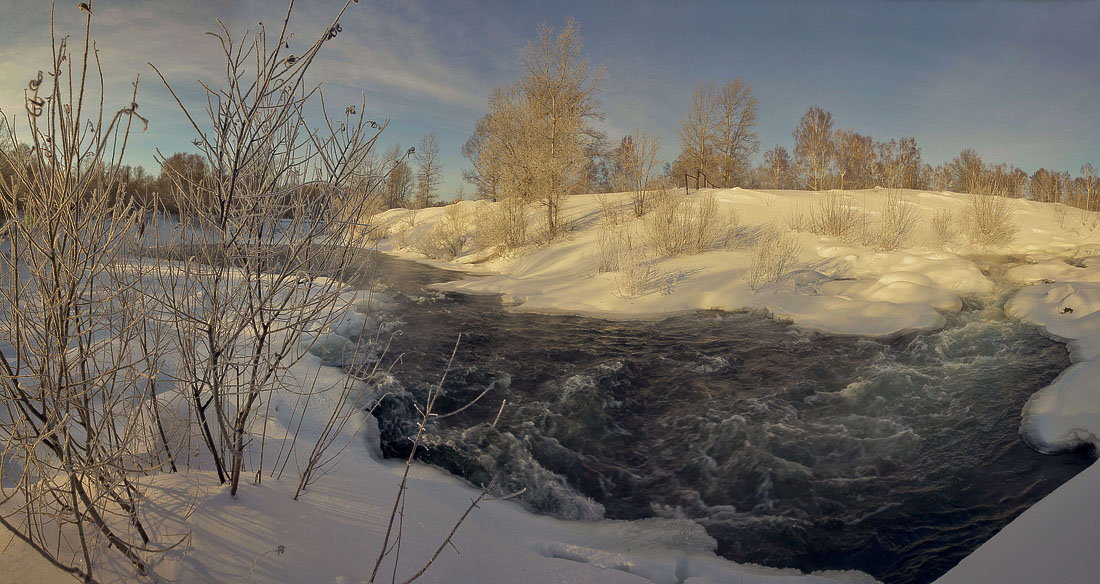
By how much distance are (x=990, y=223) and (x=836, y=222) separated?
160 inches

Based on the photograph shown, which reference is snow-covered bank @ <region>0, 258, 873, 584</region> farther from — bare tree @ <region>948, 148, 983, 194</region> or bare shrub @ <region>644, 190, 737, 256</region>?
bare tree @ <region>948, 148, 983, 194</region>

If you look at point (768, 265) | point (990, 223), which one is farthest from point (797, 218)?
point (768, 265)

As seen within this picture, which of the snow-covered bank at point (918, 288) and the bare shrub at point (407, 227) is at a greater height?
the bare shrub at point (407, 227)

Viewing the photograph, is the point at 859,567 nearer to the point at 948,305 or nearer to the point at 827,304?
the point at 827,304

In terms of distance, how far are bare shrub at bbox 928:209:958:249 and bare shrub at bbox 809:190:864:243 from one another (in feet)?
5.69

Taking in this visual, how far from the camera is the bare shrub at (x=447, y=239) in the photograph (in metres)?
17.6

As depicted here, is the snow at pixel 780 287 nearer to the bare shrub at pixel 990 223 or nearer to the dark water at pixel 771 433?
the dark water at pixel 771 433

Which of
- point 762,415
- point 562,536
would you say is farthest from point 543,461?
point 762,415

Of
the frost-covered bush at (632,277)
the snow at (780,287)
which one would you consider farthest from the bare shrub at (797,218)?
the frost-covered bush at (632,277)

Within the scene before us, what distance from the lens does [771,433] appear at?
13.5ft

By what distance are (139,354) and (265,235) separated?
2.99m

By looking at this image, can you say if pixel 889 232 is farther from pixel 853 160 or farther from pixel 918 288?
pixel 853 160

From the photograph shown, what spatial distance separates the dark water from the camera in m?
3.00

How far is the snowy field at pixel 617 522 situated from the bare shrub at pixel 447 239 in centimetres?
774
